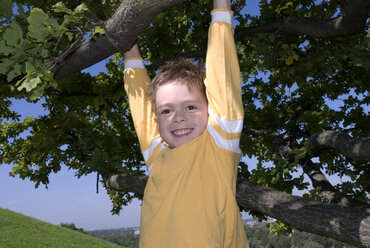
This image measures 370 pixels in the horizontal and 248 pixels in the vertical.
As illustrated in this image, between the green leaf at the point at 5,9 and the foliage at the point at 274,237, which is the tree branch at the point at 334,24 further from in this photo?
the green leaf at the point at 5,9

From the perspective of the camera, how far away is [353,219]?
328cm

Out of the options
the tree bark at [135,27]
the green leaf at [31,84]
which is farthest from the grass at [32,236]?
the green leaf at [31,84]

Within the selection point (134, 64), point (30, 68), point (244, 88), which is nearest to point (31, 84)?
point (30, 68)

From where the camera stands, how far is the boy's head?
6.77ft

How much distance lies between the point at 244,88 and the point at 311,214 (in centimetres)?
588

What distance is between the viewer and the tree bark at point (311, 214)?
323 cm

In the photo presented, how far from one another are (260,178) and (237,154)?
10.9ft

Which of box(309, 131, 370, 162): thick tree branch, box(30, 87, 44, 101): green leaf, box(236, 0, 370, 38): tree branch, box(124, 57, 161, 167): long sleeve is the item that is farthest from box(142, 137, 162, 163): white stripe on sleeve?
box(236, 0, 370, 38): tree branch

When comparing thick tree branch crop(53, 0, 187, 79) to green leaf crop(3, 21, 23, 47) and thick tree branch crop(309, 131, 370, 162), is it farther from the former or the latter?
thick tree branch crop(309, 131, 370, 162)

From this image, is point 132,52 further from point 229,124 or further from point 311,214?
point 311,214

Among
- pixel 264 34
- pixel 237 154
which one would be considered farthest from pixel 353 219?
pixel 264 34

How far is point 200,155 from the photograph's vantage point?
198cm

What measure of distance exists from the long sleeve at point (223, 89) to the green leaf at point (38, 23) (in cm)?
120

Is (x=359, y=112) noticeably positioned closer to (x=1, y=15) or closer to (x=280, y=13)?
(x=280, y=13)
